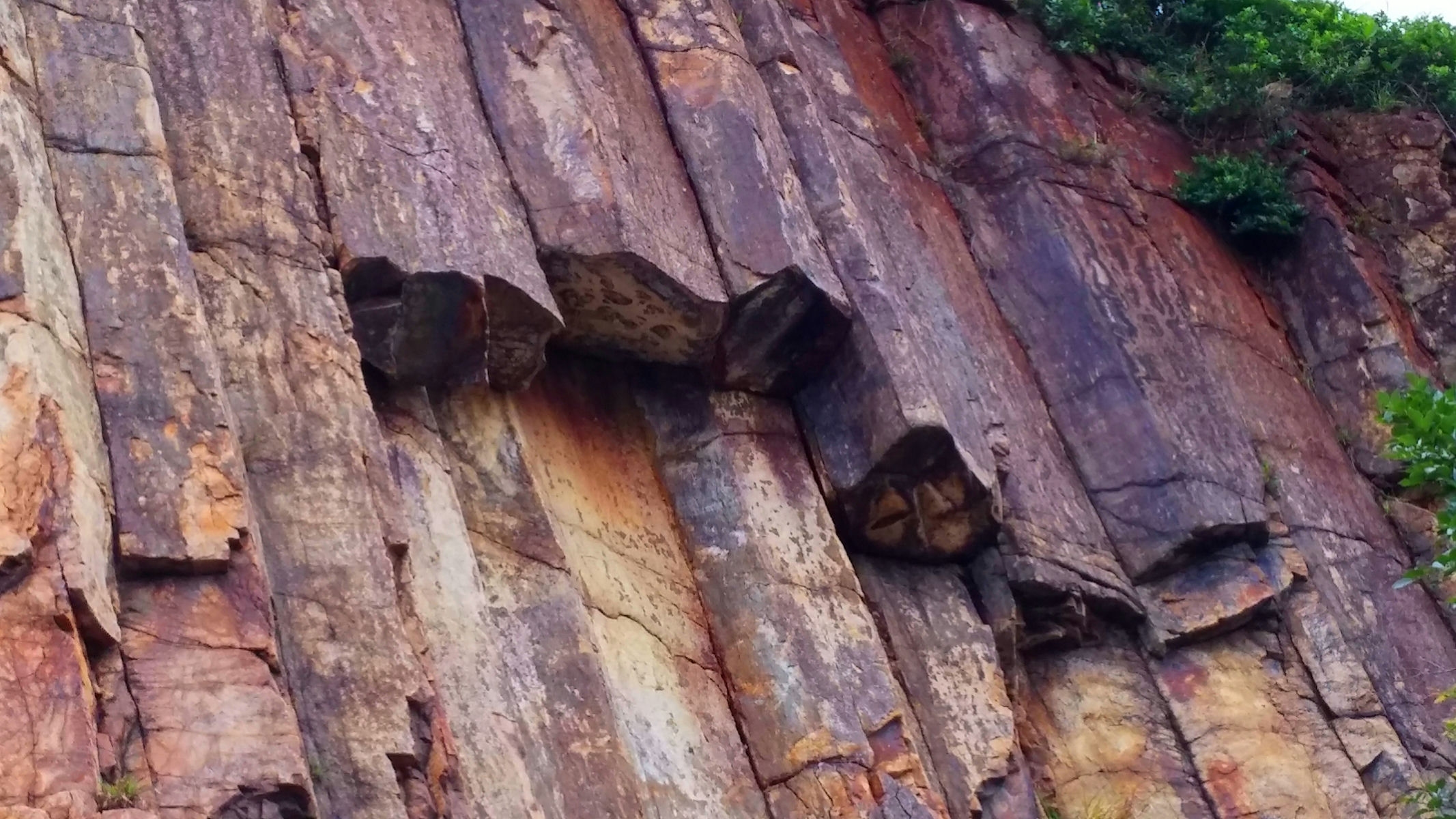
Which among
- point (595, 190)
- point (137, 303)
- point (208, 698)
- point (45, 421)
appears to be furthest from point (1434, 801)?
point (45, 421)

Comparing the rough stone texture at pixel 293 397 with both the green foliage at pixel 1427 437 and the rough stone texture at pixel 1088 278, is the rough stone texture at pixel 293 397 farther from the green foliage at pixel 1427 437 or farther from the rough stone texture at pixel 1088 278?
the rough stone texture at pixel 1088 278

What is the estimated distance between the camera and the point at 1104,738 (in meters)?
8.86

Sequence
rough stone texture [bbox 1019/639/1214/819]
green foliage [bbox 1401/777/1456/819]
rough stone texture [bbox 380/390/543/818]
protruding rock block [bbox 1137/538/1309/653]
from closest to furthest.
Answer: rough stone texture [bbox 380/390/543/818], green foliage [bbox 1401/777/1456/819], rough stone texture [bbox 1019/639/1214/819], protruding rock block [bbox 1137/538/1309/653]

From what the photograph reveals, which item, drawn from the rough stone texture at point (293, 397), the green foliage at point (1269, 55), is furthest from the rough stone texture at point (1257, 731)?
the rough stone texture at point (293, 397)

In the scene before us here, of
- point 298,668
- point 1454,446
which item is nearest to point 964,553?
point 1454,446

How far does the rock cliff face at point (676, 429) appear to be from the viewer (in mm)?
4926

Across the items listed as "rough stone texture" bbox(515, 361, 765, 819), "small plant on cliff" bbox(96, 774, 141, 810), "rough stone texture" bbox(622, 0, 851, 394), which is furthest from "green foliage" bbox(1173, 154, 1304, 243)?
"small plant on cliff" bbox(96, 774, 141, 810)

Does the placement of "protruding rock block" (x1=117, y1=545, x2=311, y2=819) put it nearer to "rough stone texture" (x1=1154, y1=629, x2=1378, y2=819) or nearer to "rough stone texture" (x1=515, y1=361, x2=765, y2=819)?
"rough stone texture" (x1=515, y1=361, x2=765, y2=819)

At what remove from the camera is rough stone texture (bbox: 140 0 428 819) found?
505 centimetres

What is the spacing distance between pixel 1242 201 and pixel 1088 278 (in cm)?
187

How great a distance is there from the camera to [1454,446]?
6.57 metres

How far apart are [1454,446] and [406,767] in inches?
161

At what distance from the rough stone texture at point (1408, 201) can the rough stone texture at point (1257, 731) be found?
11.2 ft

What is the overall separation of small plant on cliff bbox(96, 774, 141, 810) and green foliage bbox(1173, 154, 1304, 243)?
880cm
